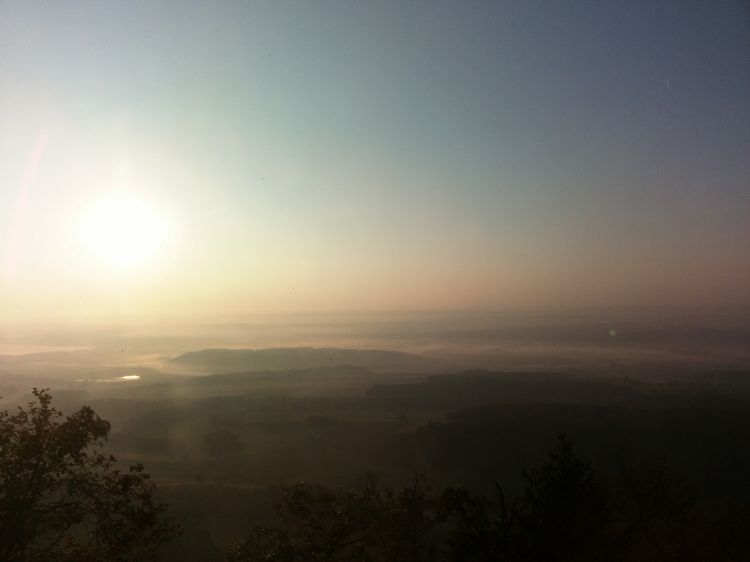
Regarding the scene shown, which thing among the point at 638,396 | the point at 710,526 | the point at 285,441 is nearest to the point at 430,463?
the point at 285,441

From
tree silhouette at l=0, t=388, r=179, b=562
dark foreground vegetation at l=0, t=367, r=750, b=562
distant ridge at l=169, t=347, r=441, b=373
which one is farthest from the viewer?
distant ridge at l=169, t=347, r=441, b=373

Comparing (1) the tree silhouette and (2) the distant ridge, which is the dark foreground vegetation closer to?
(1) the tree silhouette

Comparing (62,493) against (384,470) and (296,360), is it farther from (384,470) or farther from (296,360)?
(296,360)

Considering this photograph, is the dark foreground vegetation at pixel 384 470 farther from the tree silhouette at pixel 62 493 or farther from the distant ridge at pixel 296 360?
the distant ridge at pixel 296 360

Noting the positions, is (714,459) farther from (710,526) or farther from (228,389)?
(228,389)

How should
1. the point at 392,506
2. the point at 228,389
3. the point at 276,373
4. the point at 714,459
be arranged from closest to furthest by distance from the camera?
the point at 392,506
the point at 714,459
the point at 228,389
the point at 276,373

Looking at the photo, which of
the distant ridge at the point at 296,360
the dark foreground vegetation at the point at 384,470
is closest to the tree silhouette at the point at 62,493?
the dark foreground vegetation at the point at 384,470

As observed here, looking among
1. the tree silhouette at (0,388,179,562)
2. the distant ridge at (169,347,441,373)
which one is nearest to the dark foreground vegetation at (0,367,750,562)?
the tree silhouette at (0,388,179,562)

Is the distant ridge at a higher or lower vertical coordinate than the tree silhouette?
lower
